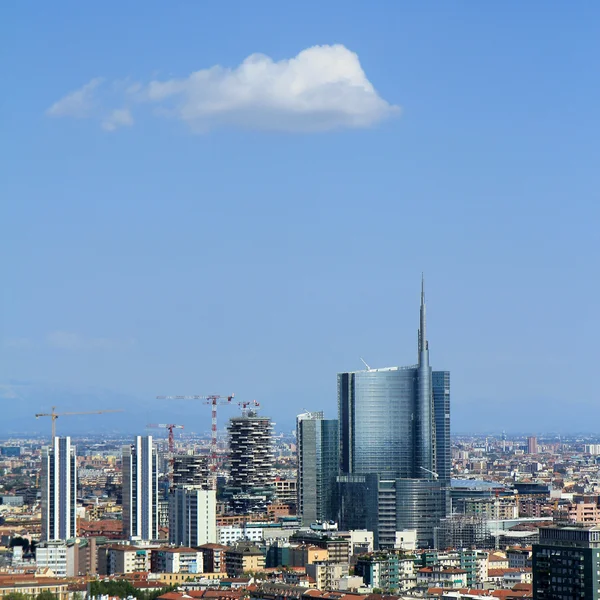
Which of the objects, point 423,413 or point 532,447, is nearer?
point 423,413

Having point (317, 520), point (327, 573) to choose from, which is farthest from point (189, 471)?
point (327, 573)

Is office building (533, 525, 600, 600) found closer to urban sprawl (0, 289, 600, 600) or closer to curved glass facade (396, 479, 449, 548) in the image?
urban sprawl (0, 289, 600, 600)

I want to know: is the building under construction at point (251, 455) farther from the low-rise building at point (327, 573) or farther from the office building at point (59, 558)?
the low-rise building at point (327, 573)

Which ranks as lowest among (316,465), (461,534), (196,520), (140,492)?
(461,534)

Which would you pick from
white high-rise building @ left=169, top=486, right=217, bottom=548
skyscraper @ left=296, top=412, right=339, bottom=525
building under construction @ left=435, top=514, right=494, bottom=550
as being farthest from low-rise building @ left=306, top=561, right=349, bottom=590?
skyscraper @ left=296, top=412, right=339, bottom=525

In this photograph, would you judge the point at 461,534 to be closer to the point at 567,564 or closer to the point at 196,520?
the point at 196,520
